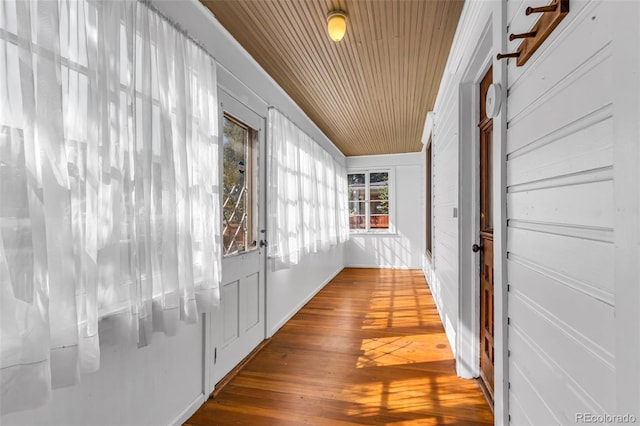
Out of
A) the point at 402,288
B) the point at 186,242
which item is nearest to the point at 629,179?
the point at 186,242

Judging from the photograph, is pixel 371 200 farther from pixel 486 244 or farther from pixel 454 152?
pixel 486 244

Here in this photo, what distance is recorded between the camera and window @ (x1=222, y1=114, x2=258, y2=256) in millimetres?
2475

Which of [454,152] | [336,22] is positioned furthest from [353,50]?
[454,152]

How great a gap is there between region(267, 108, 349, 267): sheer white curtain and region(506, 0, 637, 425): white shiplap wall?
2.26 metres

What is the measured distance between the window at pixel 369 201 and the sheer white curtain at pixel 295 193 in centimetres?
196

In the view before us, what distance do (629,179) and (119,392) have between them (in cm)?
196

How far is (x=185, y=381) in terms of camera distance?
1.90 metres

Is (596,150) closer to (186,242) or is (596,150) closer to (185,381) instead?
(186,242)

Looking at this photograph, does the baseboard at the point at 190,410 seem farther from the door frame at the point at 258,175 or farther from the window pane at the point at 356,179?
the window pane at the point at 356,179

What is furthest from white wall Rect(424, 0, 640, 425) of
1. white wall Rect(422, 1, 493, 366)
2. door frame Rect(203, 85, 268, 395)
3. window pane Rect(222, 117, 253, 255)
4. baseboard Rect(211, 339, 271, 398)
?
window pane Rect(222, 117, 253, 255)

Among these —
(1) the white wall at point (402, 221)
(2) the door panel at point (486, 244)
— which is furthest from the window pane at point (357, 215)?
(2) the door panel at point (486, 244)

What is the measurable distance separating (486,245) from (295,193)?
6.99 ft

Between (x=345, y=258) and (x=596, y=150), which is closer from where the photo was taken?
(x=596, y=150)

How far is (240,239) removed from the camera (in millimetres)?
2682
